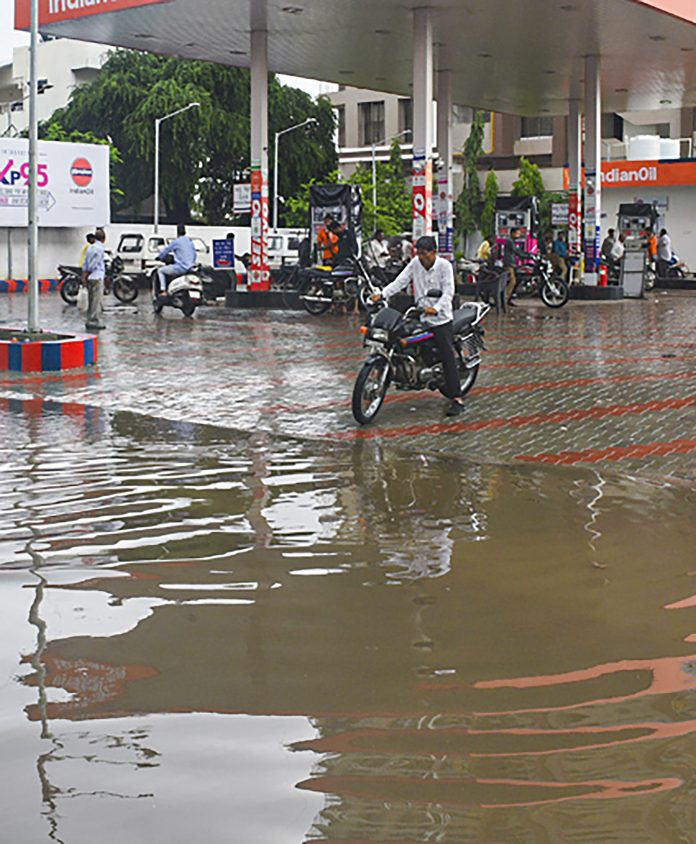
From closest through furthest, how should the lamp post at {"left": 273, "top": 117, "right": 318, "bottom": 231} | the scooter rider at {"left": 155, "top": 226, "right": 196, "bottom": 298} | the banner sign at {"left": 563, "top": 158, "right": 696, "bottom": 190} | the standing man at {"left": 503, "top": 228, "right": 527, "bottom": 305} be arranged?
the scooter rider at {"left": 155, "top": 226, "right": 196, "bottom": 298} < the standing man at {"left": 503, "top": 228, "right": 527, "bottom": 305} < the banner sign at {"left": 563, "top": 158, "right": 696, "bottom": 190} < the lamp post at {"left": 273, "top": 117, "right": 318, "bottom": 231}

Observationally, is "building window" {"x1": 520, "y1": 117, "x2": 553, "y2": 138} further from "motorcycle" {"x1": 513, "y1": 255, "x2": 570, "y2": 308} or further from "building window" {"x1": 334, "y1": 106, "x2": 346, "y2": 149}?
"motorcycle" {"x1": 513, "y1": 255, "x2": 570, "y2": 308}

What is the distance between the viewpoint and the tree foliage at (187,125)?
5384 cm

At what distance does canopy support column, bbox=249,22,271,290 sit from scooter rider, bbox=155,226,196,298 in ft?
13.5

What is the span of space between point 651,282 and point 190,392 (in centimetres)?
2431

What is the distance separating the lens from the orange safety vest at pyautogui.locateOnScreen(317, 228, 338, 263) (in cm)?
2477

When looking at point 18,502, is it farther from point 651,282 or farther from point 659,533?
point 651,282

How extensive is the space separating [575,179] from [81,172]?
1422cm

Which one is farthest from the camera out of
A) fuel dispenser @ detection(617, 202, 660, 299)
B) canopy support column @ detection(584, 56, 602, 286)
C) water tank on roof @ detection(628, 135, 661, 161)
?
water tank on roof @ detection(628, 135, 661, 161)

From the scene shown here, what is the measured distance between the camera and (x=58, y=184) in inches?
1449

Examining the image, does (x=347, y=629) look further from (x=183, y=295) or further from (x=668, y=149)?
(x=668, y=149)

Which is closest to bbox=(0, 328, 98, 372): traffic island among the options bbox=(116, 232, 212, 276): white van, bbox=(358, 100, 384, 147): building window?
bbox=(116, 232, 212, 276): white van

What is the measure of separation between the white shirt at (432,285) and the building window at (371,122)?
58.1 metres

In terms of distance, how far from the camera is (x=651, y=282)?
3428 centimetres

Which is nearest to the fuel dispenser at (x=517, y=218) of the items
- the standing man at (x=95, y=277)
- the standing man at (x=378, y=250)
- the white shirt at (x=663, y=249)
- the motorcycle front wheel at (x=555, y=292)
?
the standing man at (x=378, y=250)
